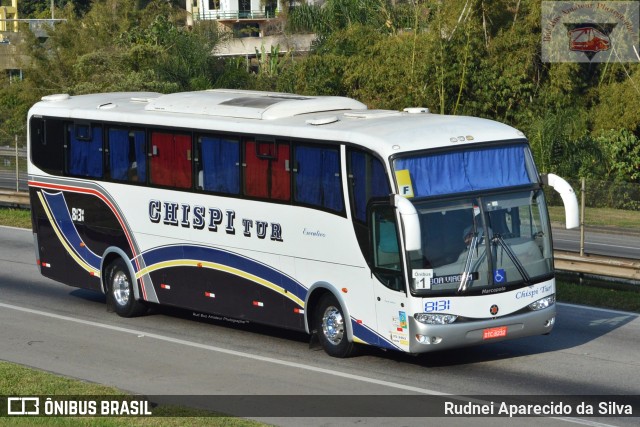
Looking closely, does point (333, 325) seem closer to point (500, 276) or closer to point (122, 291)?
point (500, 276)

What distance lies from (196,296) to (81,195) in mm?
3245

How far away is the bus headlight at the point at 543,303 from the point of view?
49.3 feet

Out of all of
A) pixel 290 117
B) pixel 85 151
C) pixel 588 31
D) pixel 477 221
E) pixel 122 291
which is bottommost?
pixel 122 291

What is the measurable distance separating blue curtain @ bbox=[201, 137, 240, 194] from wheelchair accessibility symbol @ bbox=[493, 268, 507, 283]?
418cm

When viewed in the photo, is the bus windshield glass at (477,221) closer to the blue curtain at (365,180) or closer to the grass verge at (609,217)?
the blue curtain at (365,180)

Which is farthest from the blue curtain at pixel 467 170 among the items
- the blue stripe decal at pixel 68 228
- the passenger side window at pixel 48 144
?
the passenger side window at pixel 48 144

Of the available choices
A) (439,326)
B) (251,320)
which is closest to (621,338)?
(439,326)

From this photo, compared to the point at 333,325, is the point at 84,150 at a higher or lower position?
higher

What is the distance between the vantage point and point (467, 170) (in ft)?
48.5

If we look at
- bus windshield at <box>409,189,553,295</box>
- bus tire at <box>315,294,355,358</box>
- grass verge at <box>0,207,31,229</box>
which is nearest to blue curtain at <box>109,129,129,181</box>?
bus tire at <box>315,294,355,358</box>

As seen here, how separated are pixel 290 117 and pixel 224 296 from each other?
2780 mm

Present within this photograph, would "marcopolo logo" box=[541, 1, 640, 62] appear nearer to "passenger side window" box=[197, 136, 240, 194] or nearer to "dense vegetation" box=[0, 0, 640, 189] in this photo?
"dense vegetation" box=[0, 0, 640, 189]

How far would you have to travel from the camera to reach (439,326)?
46.9 feet

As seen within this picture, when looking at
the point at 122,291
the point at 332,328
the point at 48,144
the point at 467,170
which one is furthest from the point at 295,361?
the point at 48,144
